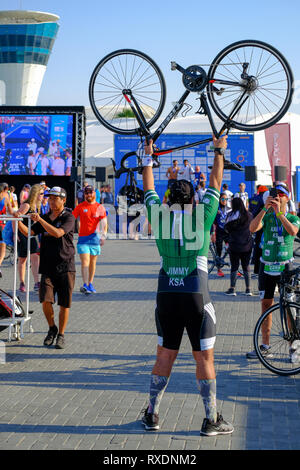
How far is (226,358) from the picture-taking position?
7664 mm

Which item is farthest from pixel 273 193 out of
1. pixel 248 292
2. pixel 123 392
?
pixel 248 292

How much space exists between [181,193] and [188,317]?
36.6 inches

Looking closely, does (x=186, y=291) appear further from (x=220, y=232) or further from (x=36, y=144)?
(x=36, y=144)

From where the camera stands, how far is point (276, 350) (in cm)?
729

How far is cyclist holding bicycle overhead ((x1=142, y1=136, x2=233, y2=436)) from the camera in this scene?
5031mm

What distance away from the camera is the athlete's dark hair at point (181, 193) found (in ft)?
16.8

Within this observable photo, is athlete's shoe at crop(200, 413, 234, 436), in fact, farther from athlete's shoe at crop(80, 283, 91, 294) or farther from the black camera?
athlete's shoe at crop(80, 283, 91, 294)

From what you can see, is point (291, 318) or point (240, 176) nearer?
point (291, 318)

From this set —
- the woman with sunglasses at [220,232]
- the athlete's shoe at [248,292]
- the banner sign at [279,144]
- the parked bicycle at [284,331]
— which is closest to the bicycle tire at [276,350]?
the parked bicycle at [284,331]

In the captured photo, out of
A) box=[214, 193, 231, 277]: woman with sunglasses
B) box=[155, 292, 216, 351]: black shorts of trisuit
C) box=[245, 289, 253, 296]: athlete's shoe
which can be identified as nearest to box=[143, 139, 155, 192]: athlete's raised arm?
box=[155, 292, 216, 351]: black shorts of trisuit

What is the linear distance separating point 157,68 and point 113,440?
16.2 feet

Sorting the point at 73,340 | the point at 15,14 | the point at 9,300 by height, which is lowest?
the point at 73,340

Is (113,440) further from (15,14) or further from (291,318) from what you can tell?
(15,14)
